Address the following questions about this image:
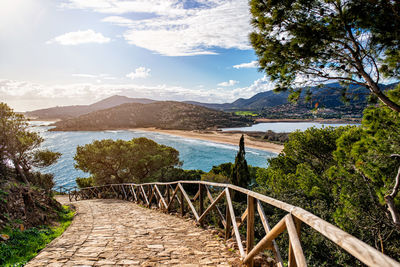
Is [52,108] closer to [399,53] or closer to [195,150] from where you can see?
[195,150]

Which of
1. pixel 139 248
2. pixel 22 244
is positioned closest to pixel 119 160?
pixel 22 244

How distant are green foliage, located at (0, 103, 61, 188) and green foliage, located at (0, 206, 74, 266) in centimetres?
968

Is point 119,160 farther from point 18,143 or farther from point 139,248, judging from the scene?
point 139,248

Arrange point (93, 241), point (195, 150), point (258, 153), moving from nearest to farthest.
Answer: point (93, 241) < point (258, 153) < point (195, 150)

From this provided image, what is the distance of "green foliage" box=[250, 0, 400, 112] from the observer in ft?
16.2

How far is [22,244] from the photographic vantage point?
4262mm

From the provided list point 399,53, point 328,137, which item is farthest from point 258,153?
point 399,53

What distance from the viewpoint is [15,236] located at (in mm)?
4441

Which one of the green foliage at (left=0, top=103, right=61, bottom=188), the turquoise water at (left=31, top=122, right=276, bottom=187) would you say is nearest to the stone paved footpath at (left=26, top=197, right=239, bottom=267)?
the green foliage at (left=0, top=103, right=61, bottom=188)

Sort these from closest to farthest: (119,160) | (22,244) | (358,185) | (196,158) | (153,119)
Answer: (22,244), (358,185), (119,160), (196,158), (153,119)

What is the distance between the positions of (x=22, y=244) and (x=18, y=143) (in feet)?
48.5

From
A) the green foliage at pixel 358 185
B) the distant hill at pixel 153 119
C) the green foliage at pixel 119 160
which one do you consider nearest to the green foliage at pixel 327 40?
the green foliage at pixel 358 185

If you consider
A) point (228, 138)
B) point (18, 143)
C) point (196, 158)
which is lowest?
point (196, 158)

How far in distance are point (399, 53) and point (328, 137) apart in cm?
810
